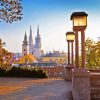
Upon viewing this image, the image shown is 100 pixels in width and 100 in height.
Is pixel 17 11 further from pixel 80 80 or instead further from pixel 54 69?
pixel 54 69

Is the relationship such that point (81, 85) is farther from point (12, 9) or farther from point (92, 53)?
point (92, 53)

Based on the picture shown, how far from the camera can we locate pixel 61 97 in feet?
46.7

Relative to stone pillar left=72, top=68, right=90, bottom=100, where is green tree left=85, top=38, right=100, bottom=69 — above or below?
above

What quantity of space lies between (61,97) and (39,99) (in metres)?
1.15

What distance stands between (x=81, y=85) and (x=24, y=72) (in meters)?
15.7

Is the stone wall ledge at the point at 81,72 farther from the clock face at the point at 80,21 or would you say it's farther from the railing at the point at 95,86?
the clock face at the point at 80,21

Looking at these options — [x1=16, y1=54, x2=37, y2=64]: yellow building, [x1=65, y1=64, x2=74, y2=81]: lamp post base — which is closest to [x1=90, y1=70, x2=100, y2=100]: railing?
[x1=65, y1=64, x2=74, y2=81]: lamp post base

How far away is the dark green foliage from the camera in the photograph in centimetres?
2803

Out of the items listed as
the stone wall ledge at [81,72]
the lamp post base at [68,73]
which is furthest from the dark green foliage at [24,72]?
the stone wall ledge at [81,72]

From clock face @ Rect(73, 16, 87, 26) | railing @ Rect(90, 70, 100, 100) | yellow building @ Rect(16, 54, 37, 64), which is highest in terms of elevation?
clock face @ Rect(73, 16, 87, 26)

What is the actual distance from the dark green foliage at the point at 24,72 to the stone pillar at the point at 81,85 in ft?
47.1

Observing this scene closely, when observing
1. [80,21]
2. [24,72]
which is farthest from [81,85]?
[24,72]

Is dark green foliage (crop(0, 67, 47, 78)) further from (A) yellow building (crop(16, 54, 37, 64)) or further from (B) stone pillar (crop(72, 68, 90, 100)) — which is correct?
(B) stone pillar (crop(72, 68, 90, 100))

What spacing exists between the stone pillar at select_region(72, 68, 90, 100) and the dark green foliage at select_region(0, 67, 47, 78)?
565 inches
